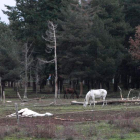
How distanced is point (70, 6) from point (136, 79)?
1958 centimetres

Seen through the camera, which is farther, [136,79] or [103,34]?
[136,79]

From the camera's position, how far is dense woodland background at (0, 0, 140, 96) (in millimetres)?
48125

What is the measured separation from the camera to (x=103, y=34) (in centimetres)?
4912

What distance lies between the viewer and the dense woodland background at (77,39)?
158ft

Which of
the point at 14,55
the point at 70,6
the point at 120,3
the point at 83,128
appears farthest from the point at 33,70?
the point at 83,128

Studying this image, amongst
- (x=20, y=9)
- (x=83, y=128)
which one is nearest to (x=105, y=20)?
(x=20, y=9)

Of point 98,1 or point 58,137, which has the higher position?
point 98,1

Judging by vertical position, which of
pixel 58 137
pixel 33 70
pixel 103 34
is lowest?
pixel 58 137

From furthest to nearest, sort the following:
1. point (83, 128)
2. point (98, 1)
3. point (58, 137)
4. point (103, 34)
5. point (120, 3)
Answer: point (120, 3) → point (98, 1) → point (103, 34) → point (83, 128) → point (58, 137)

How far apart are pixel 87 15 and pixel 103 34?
369 centimetres

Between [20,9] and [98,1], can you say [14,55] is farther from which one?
[98,1]

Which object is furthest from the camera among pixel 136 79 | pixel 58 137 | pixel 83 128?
pixel 136 79

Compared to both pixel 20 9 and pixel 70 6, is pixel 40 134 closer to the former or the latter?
pixel 70 6

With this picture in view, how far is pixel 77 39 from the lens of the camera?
47938 millimetres
